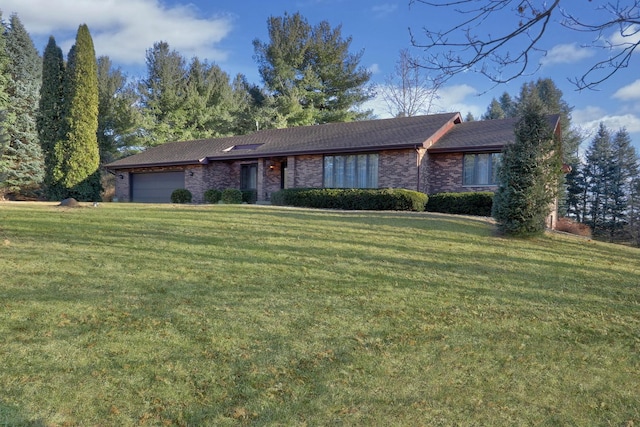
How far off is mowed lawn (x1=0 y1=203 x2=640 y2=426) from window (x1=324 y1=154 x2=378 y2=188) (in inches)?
413

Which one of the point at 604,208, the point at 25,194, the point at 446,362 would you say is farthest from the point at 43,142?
the point at 604,208

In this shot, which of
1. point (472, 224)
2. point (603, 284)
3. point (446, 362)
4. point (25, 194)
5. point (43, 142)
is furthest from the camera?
point (25, 194)

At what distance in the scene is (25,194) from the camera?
95.2ft

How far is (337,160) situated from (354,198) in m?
3.32

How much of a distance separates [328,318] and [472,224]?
7851 mm

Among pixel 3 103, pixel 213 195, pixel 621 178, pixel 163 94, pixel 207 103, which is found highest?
pixel 163 94

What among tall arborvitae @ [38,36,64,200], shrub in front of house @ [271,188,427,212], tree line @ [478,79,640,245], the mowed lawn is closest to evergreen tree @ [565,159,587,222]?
tree line @ [478,79,640,245]

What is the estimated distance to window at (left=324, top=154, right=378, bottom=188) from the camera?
18.3m

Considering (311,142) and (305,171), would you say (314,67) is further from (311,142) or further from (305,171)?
(305,171)

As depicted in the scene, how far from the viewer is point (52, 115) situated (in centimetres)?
2106

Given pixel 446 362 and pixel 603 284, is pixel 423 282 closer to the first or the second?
pixel 446 362

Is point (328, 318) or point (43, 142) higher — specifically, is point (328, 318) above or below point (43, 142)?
below

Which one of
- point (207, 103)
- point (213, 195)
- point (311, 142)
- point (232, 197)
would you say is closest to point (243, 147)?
point (213, 195)

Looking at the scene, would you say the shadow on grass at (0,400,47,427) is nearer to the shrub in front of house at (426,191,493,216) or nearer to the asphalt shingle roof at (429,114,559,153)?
the shrub in front of house at (426,191,493,216)
